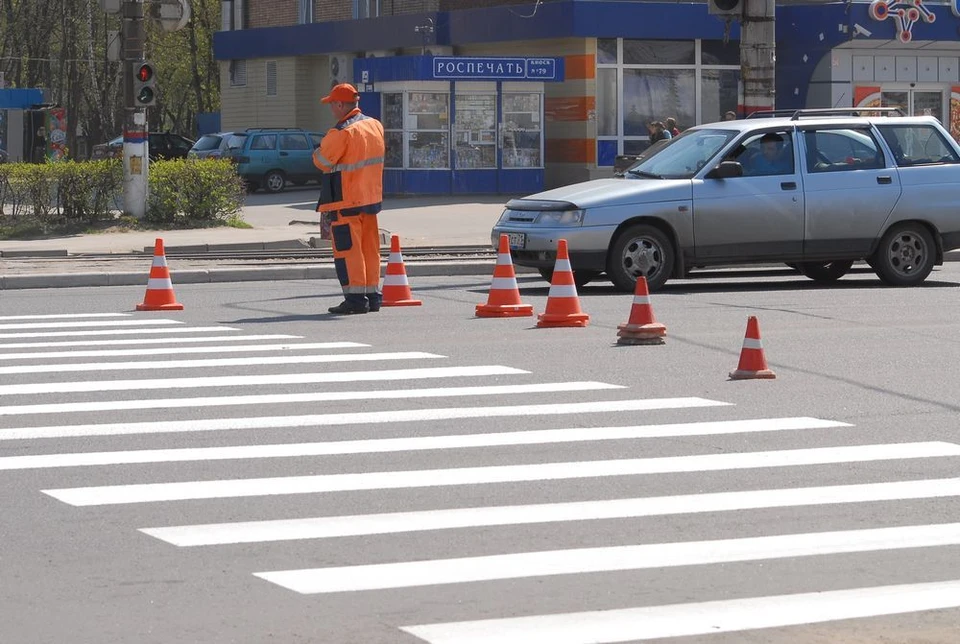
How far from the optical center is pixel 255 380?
36.1 ft

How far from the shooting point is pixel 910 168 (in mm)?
17734

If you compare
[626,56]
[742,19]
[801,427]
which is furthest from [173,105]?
[801,427]

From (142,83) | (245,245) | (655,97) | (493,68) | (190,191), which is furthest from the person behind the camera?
(655,97)

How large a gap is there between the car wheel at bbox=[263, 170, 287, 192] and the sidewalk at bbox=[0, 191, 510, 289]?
22.4ft

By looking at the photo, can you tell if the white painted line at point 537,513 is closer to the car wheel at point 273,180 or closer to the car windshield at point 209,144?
the car wheel at point 273,180

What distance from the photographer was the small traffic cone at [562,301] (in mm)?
13781

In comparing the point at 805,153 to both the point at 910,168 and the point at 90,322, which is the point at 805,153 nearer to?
the point at 910,168

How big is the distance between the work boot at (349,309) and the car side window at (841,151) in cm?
533

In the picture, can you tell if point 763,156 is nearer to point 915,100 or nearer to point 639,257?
point 639,257

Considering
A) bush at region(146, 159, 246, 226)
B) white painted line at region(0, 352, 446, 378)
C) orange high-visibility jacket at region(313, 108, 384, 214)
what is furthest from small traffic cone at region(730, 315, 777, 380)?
bush at region(146, 159, 246, 226)

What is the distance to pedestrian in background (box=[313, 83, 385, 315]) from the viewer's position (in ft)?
48.2

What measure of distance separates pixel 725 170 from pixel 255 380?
743 cm

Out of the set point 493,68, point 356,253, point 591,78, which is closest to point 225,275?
point 356,253

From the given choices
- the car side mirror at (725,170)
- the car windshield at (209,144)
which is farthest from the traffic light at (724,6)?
the car windshield at (209,144)
